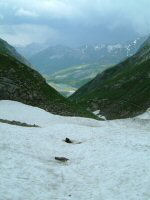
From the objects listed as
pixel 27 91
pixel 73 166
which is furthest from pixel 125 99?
pixel 73 166

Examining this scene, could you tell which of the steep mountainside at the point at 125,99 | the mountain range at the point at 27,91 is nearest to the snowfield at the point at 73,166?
the mountain range at the point at 27,91

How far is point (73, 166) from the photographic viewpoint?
2980 centimetres

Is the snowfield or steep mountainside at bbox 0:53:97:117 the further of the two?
steep mountainside at bbox 0:53:97:117

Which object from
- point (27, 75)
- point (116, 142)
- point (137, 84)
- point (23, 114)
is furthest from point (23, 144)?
point (137, 84)

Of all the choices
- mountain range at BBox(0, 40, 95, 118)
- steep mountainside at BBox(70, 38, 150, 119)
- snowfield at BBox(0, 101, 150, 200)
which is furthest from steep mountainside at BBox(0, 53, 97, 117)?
steep mountainside at BBox(70, 38, 150, 119)

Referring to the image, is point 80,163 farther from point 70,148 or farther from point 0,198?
point 0,198

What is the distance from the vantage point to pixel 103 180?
25.9 meters

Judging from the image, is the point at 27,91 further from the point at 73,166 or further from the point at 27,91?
the point at 73,166

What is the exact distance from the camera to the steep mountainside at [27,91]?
68.8 metres

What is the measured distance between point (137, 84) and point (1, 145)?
422ft

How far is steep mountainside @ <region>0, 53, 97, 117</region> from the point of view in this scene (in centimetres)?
6875

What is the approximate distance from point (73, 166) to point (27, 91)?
42.6m

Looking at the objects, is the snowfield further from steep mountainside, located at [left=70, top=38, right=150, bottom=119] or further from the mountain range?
steep mountainside, located at [left=70, top=38, right=150, bottom=119]

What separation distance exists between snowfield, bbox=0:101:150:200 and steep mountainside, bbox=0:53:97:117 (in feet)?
86.7
